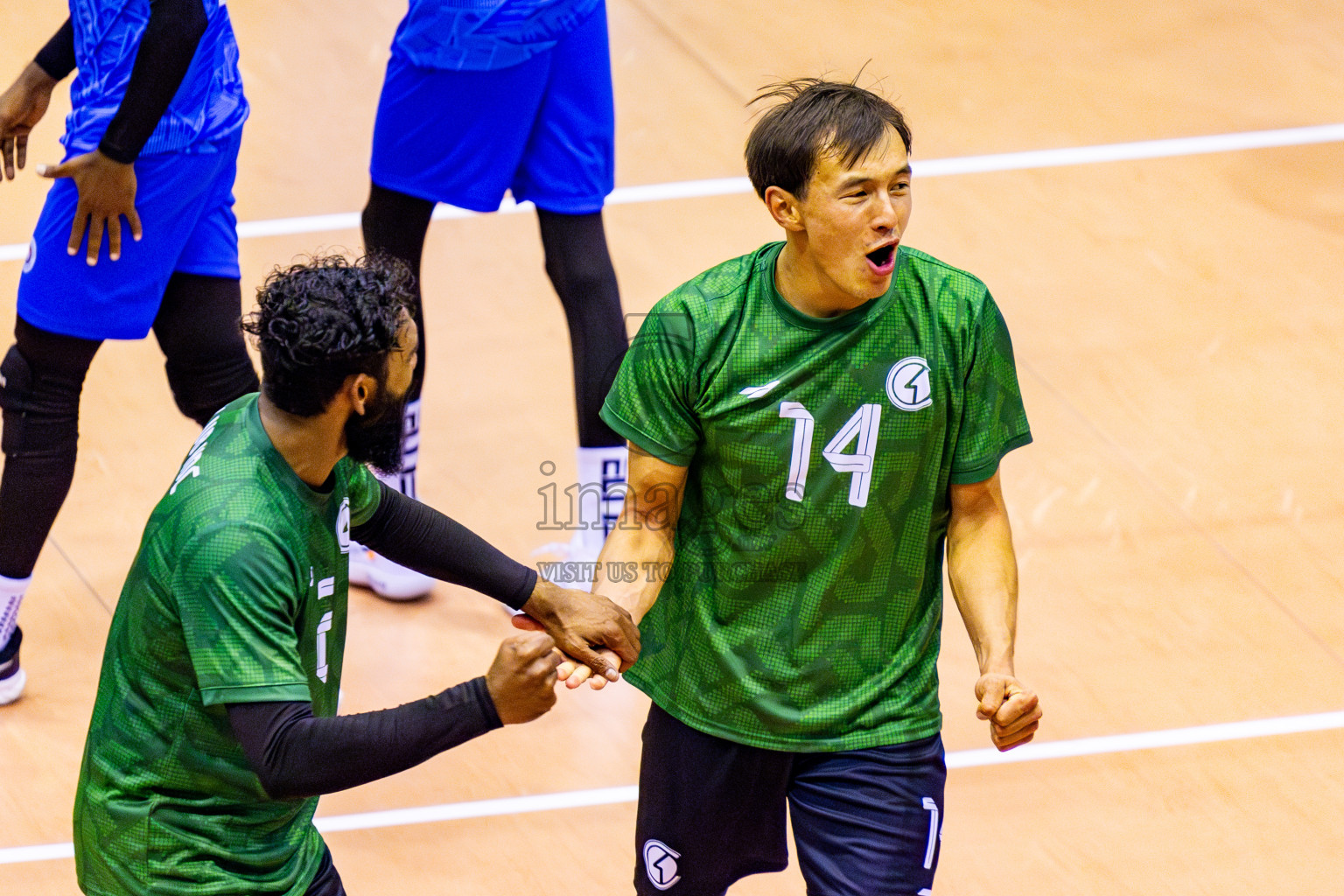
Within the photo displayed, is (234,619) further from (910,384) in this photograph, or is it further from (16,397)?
(16,397)

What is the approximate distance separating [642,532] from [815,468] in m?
0.31

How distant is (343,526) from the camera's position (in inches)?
104

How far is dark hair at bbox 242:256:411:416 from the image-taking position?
244 cm

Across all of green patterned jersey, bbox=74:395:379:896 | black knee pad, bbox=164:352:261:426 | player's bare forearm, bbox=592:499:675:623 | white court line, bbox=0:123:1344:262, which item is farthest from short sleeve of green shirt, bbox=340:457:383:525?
white court line, bbox=0:123:1344:262

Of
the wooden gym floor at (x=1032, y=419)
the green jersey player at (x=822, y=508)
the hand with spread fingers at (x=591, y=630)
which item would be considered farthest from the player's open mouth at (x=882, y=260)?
the wooden gym floor at (x=1032, y=419)

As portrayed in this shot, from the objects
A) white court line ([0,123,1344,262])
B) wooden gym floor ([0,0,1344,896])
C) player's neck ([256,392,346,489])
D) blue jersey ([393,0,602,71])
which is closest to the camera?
player's neck ([256,392,346,489])

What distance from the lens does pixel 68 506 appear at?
15.7 ft

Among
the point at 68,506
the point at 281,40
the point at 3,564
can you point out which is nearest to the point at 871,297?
the point at 3,564

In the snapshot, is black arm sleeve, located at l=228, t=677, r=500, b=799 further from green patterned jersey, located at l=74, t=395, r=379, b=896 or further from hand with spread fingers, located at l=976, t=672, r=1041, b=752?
hand with spread fingers, located at l=976, t=672, r=1041, b=752

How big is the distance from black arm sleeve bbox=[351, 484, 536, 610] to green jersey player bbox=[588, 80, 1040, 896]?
6.3 inches

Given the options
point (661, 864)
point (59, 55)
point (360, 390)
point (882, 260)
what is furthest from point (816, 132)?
point (59, 55)

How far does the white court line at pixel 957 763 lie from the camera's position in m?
3.81

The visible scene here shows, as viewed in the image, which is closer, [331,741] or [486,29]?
[331,741]

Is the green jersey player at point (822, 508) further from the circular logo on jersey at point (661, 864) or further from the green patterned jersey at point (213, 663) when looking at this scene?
the green patterned jersey at point (213, 663)
